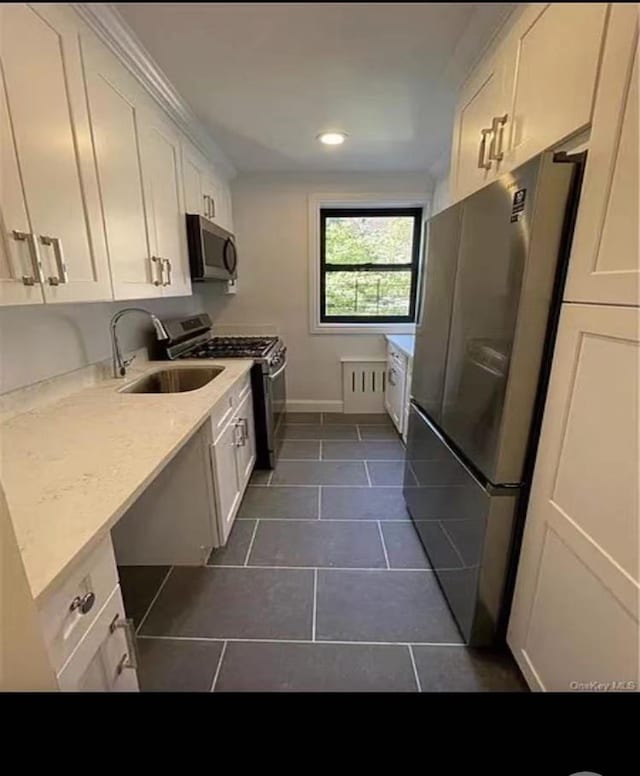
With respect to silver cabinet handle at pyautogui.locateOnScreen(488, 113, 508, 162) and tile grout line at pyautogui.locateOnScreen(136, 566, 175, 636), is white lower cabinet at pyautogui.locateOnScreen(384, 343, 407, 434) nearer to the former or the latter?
silver cabinet handle at pyautogui.locateOnScreen(488, 113, 508, 162)

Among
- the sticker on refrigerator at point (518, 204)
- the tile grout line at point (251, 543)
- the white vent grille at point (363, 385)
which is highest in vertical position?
the sticker on refrigerator at point (518, 204)

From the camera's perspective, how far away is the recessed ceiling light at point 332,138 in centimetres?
235

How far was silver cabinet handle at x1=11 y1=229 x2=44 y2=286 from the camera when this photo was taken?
0.91m

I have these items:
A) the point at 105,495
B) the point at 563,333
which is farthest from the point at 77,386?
the point at 563,333

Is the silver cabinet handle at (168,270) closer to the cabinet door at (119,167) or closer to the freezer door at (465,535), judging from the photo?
the cabinet door at (119,167)

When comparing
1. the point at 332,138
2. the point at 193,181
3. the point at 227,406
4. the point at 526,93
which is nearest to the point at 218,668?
the point at 227,406

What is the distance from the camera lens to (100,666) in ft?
1.24

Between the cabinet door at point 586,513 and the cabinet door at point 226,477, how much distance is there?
47.2 inches

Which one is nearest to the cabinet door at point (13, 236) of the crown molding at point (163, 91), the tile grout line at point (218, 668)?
the crown molding at point (163, 91)

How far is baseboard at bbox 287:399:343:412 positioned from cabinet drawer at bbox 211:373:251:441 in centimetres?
151

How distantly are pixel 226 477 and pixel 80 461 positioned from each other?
904mm

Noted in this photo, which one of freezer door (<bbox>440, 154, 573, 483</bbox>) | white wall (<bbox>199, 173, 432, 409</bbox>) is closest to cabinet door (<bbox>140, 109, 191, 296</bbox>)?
white wall (<bbox>199, 173, 432, 409</bbox>)
